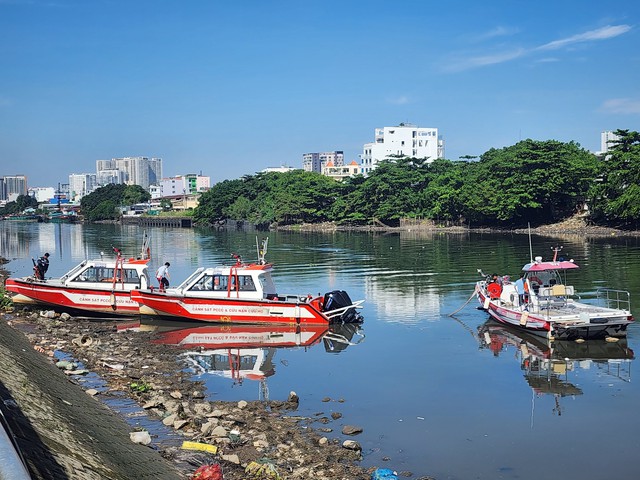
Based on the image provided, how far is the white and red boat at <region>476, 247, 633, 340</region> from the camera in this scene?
74.7 ft

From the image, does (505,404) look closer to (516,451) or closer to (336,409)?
(516,451)

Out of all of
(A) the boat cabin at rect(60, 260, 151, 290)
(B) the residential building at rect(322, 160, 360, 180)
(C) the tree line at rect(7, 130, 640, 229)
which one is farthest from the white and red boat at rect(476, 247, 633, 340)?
(B) the residential building at rect(322, 160, 360, 180)

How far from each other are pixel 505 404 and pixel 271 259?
39.4 metres

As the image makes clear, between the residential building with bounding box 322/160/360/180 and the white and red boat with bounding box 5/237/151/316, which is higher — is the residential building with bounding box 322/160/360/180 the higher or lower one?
the higher one

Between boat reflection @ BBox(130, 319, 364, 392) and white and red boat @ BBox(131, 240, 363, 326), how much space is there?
0.34 metres

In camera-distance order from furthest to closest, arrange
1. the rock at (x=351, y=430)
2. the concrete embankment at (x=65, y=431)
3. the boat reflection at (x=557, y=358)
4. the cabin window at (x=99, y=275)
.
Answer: the cabin window at (x=99, y=275)
the boat reflection at (x=557, y=358)
the rock at (x=351, y=430)
the concrete embankment at (x=65, y=431)

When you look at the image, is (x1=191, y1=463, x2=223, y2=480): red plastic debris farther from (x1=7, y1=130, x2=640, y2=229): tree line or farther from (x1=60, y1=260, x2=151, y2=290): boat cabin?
(x1=7, y1=130, x2=640, y2=229): tree line

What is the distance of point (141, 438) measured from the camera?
42.0ft

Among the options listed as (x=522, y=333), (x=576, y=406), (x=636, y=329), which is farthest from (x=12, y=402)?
(x=636, y=329)

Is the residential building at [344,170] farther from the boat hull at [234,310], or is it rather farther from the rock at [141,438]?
the rock at [141,438]

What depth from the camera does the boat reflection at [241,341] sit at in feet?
68.7

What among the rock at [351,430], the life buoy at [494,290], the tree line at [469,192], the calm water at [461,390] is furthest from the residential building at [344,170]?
the rock at [351,430]

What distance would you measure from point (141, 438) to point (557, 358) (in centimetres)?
1389

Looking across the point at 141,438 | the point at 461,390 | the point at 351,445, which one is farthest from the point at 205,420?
the point at 461,390
